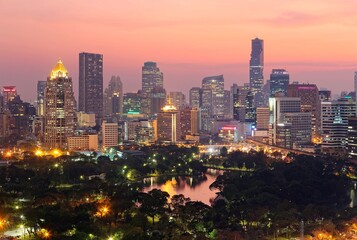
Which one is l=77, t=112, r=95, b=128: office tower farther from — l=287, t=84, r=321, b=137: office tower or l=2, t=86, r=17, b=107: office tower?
l=287, t=84, r=321, b=137: office tower

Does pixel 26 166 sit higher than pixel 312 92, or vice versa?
pixel 312 92

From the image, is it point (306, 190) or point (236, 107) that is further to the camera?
point (236, 107)

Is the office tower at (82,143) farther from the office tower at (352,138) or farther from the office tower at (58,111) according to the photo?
the office tower at (352,138)

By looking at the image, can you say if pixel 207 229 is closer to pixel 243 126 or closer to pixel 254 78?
pixel 243 126

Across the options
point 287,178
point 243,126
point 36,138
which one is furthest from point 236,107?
point 287,178

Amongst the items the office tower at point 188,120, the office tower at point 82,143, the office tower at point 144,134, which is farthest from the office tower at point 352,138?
the office tower at point 188,120

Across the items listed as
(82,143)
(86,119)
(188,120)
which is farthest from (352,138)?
(86,119)
